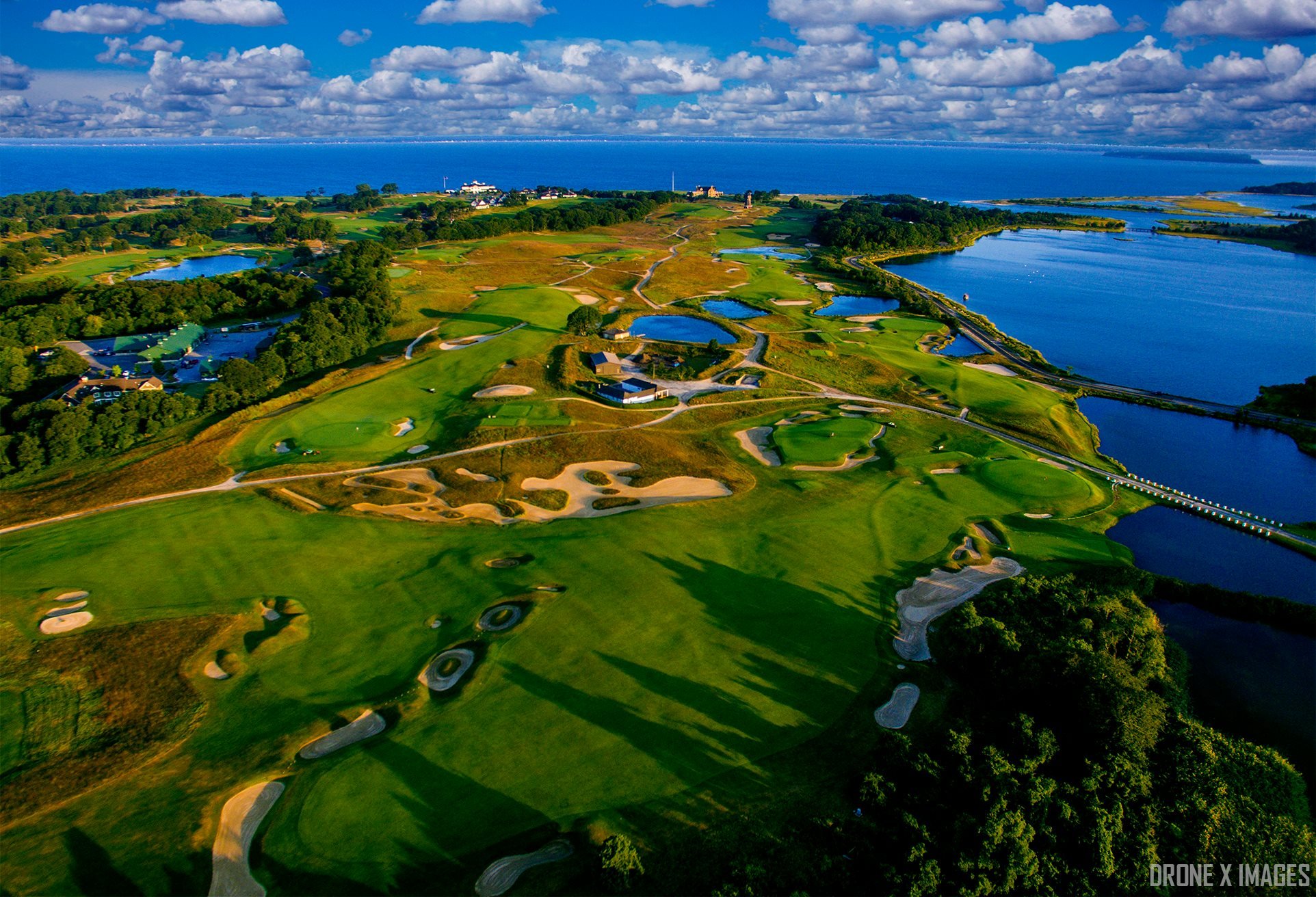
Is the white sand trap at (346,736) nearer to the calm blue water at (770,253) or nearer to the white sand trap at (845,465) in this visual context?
the white sand trap at (845,465)

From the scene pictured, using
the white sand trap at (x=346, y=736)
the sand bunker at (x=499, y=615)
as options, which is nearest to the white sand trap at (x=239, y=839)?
the white sand trap at (x=346, y=736)

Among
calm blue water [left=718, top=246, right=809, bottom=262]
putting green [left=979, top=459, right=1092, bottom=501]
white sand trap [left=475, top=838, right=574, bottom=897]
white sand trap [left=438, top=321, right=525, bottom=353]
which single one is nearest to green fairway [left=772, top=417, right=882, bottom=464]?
putting green [left=979, top=459, right=1092, bottom=501]

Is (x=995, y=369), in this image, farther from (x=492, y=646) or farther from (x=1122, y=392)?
(x=492, y=646)

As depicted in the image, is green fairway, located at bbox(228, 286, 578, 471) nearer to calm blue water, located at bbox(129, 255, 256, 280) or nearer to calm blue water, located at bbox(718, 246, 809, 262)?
calm blue water, located at bbox(129, 255, 256, 280)

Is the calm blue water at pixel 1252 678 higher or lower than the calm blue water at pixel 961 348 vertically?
lower

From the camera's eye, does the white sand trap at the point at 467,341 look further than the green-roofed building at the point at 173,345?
Yes

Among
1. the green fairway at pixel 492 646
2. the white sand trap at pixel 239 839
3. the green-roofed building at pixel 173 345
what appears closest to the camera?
the white sand trap at pixel 239 839

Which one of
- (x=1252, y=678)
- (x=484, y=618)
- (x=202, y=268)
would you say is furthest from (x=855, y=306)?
(x=202, y=268)

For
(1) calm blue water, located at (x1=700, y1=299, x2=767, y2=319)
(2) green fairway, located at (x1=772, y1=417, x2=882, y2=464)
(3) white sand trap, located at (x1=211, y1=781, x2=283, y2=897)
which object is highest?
(1) calm blue water, located at (x1=700, y1=299, x2=767, y2=319)
